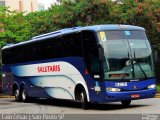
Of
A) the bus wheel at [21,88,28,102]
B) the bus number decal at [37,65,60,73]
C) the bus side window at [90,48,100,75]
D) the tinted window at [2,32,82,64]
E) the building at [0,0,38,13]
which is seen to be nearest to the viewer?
the bus side window at [90,48,100,75]

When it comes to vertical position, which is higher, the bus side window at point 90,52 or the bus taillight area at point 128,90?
the bus side window at point 90,52

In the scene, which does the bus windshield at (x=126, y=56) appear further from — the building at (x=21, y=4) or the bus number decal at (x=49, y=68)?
the building at (x=21, y=4)

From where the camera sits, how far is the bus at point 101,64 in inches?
717

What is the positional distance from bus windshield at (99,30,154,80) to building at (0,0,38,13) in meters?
64.8

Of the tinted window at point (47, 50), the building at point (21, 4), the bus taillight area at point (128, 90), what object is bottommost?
the bus taillight area at point (128, 90)

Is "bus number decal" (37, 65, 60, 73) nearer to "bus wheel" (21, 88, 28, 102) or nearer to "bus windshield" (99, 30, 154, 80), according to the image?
"bus wheel" (21, 88, 28, 102)

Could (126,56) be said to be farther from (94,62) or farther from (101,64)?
(94,62)

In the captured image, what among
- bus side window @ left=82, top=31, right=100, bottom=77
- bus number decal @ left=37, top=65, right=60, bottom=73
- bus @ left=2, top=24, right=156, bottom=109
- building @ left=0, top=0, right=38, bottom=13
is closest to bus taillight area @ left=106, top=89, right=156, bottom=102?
bus @ left=2, top=24, right=156, bottom=109

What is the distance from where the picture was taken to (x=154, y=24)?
115 ft

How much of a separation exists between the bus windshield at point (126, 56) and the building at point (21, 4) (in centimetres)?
6481

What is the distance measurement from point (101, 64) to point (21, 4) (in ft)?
231

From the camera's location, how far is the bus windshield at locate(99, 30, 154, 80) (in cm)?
1819

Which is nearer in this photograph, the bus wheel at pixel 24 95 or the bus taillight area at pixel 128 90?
the bus taillight area at pixel 128 90

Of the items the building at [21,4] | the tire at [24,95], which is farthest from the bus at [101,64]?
the building at [21,4]
